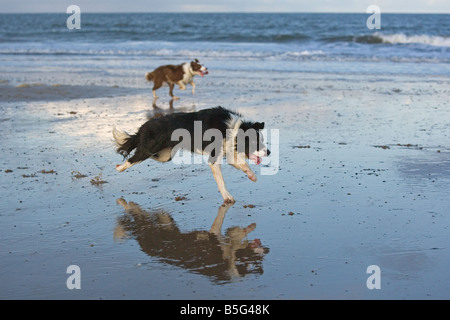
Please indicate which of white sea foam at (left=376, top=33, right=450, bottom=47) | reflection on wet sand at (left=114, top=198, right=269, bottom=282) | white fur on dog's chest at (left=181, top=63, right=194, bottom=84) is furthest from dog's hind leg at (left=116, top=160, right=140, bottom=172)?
white sea foam at (left=376, top=33, right=450, bottom=47)

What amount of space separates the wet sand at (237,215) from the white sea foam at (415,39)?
26.7m

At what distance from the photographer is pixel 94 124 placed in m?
11.7

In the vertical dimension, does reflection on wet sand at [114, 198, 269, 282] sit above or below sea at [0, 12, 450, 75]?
below

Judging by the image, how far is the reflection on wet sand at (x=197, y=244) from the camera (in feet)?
16.5

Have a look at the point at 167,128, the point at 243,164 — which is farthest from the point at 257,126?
the point at 167,128

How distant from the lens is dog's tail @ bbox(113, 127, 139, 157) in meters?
7.84

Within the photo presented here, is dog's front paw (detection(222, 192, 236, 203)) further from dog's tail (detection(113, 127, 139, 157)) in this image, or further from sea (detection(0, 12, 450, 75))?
sea (detection(0, 12, 450, 75))

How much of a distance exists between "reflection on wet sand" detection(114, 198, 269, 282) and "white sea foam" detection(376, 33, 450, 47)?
3382 centimetres

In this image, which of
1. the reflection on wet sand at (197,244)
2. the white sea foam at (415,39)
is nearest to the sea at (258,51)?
the white sea foam at (415,39)

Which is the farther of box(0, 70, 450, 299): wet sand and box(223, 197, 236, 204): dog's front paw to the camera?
box(223, 197, 236, 204): dog's front paw

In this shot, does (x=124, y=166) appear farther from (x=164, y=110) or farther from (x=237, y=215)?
(x=164, y=110)

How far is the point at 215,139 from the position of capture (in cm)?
705
